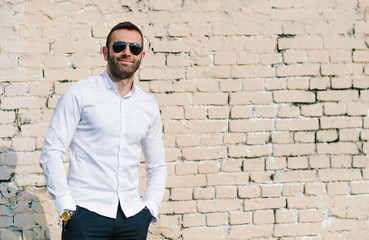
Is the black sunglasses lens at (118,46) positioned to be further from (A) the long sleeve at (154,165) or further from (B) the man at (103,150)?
(A) the long sleeve at (154,165)

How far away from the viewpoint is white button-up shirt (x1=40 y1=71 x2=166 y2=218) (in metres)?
2.05

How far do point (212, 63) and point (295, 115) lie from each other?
2.56 ft

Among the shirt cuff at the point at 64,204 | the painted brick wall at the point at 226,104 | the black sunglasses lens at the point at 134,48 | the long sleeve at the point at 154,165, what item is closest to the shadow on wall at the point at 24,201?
the painted brick wall at the point at 226,104

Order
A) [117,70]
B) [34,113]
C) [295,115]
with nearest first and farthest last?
[117,70] < [34,113] < [295,115]

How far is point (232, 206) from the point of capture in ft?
11.1

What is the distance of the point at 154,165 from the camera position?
248 cm

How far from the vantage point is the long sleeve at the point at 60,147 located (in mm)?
2004

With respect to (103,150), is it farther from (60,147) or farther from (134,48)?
(134,48)

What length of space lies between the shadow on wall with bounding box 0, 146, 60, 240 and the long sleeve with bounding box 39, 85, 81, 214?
122 centimetres

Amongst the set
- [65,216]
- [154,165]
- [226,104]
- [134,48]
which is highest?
[134,48]

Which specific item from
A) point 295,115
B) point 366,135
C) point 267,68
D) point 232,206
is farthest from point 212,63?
point 366,135

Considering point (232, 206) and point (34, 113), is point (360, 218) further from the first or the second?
point (34, 113)

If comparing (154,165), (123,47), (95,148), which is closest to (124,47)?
(123,47)

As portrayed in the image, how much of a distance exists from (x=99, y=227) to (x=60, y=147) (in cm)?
43
